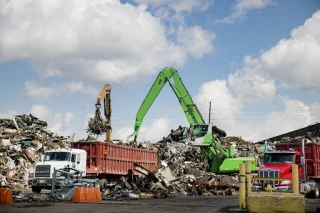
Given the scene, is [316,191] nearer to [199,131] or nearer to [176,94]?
[199,131]

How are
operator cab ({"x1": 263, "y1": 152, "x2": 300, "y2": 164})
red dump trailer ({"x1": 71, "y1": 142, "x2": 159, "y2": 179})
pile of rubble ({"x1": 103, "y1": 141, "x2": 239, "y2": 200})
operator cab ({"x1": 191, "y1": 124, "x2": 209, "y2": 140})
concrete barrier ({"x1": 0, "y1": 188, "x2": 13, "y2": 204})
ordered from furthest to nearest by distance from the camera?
operator cab ({"x1": 191, "y1": 124, "x2": 209, "y2": 140}) → red dump trailer ({"x1": 71, "y1": 142, "x2": 159, "y2": 179}) → pile of rubble ({"x1": 103, "y1": 141, "x2": 239, "y2": 200}) → operator cab ({"x1": 263, "y1": 152, "x2": 300, "y2": 164}) → concrete barrier ({"x1": 0, "y1": 188, "x2": 13, "y2": 204})

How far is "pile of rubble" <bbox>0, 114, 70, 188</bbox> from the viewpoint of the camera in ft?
109

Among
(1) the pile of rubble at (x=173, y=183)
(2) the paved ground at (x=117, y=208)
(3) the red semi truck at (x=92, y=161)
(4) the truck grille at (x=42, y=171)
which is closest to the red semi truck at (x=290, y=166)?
(2) the paved ground at (x=117, y=208)

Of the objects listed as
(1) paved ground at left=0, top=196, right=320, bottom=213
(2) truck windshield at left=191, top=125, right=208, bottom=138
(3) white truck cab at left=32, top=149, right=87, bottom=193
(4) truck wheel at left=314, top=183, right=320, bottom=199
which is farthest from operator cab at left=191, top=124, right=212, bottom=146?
(1) paved ground at left=0, top=196, right=320, bottom=213

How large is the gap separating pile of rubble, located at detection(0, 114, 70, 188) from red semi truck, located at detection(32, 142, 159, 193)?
6163 mm

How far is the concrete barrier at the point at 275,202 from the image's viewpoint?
12.7 meters

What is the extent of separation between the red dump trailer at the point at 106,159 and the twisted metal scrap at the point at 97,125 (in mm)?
3284

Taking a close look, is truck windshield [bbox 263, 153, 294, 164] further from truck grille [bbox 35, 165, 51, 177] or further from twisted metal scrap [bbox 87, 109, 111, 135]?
twisted metal scrap [bbox 87, 109, 111, 135]

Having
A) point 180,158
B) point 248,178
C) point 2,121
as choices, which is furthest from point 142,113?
point 248,178

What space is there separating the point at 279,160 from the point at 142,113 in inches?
646

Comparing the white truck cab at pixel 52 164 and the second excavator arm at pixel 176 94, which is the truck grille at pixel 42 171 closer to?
the white truck cab at pixel 52 164

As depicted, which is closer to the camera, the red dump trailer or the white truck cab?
the white truck cab

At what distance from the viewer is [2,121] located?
41.9 meters

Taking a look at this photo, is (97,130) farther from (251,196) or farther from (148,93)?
(251,196)
